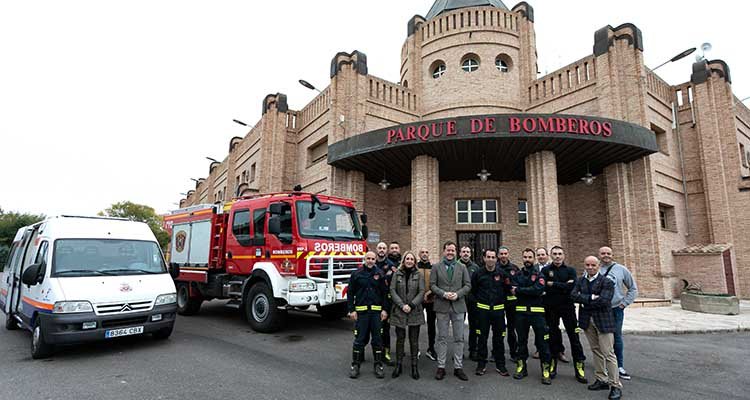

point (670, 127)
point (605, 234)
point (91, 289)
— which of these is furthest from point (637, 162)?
point (91, 289)

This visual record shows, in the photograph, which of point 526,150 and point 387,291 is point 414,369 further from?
point 526,150

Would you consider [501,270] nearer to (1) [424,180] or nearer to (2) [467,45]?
(1) [424,180]

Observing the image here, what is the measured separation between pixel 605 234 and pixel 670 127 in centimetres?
586

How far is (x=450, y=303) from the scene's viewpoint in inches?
208

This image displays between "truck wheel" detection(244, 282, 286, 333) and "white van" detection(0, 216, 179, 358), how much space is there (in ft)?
5.32

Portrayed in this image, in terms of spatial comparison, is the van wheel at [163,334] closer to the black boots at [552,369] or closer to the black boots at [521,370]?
the black boots at [521,370]

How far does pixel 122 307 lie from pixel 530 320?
6148 mm

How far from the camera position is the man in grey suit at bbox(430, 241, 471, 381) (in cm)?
512

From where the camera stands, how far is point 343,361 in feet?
19.1

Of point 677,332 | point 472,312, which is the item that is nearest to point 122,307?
point 472,312

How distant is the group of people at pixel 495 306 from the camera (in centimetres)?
499

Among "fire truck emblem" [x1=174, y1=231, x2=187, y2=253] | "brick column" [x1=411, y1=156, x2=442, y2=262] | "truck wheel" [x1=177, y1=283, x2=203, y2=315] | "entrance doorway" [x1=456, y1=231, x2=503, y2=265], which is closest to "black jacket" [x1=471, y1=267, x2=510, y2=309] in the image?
"truck wheel" [x1=177, y1=283, x2=203, y2=315]

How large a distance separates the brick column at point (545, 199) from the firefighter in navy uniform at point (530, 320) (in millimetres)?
8342

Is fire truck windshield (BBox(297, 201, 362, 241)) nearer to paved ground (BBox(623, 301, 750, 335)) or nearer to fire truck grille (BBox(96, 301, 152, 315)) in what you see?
fire truck grille (BBox(96, 301, 152, 315))
